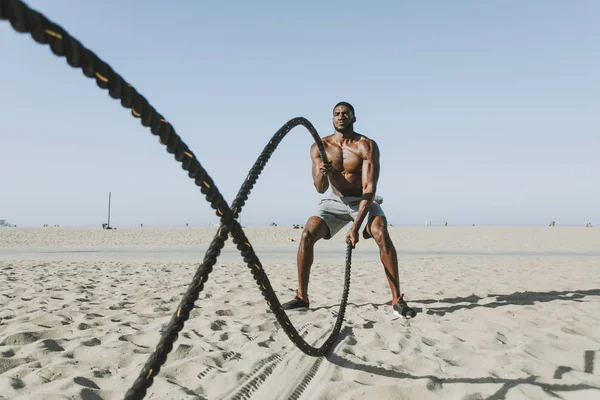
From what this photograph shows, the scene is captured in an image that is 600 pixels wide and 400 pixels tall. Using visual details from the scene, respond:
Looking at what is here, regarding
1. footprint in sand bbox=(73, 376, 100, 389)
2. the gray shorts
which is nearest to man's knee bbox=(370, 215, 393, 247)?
the gray shorts

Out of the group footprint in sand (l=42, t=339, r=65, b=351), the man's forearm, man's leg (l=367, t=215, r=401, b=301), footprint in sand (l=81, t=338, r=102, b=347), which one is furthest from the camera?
the man's forearm

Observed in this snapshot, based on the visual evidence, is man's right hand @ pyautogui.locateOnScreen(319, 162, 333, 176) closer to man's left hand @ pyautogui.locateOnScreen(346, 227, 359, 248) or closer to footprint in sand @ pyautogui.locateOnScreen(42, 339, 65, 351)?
man's left hand @ pyautogui.locateOnScreen(346, 227, 359, 248)

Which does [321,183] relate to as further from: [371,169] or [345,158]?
[371,169]

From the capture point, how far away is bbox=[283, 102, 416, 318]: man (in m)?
4.21

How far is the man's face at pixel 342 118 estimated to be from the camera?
461 cm

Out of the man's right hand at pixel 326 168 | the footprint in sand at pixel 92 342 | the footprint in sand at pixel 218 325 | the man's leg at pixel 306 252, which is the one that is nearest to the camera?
the footprint in sand at pixel 92 342

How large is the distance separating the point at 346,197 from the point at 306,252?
78 centimetres

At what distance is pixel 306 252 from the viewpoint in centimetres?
433

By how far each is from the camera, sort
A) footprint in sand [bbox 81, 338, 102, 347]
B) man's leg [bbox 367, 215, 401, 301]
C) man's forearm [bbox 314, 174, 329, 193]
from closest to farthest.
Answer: footprint in sand [bbox 81, 338, 102, 347], man's leg [bbox 367, 215, 401, 301], man's forearm [bbox 314, 174, 329, 193]

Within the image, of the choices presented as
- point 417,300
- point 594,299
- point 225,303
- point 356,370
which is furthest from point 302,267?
point 594,299

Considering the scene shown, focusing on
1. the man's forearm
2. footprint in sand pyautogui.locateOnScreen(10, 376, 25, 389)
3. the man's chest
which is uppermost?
the man's chest

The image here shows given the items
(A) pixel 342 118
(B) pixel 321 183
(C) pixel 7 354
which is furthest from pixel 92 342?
(A) pixel 342 118

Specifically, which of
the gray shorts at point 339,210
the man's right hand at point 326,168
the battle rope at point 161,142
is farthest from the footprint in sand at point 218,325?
the man's right hand at point 326,168

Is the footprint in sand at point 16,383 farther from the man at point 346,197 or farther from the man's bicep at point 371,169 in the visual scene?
the man's bicep at point 371,169
